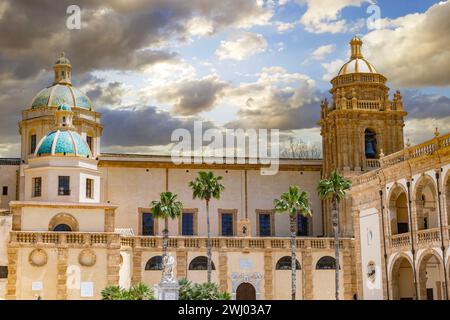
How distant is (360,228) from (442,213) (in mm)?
12696

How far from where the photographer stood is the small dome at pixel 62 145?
57.3 metres

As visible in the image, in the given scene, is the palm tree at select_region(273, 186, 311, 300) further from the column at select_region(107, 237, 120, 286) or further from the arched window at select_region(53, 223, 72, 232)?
the arched window at select_region(53, 223, 72, 232)

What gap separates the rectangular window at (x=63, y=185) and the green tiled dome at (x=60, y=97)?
40.1ft

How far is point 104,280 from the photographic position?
54.8 meters

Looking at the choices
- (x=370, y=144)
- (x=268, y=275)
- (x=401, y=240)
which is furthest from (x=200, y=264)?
(x=370, y=144)

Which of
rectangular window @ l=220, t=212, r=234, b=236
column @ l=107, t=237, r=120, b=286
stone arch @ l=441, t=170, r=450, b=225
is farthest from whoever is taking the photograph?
rectangular window @ l=220, t=212, r=234, b=236

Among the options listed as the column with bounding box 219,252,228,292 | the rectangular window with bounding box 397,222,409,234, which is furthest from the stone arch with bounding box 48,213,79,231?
the rectangular window with bounding box 397,222,409,234

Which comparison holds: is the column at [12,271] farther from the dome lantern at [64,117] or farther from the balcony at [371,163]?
the balcony at [371,163]

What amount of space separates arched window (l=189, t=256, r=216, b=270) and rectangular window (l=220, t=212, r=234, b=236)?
28.7ft

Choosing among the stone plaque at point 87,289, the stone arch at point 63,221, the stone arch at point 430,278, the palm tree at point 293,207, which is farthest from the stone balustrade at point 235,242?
the stone arch at point 430,278

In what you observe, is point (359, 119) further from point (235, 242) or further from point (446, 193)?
point (446, 193)

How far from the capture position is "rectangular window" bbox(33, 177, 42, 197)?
56969mm

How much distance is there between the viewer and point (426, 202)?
5216cm
